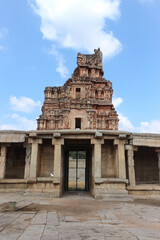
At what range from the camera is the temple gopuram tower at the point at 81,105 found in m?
19.0

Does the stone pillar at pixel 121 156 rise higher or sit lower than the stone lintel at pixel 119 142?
lower

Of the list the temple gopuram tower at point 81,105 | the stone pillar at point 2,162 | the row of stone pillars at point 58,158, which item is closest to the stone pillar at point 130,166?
the row of stone pillars at point 58,158

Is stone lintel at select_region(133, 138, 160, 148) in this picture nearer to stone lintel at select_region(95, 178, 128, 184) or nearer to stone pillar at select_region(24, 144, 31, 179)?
stone lintel at select_region(95, 178, 128, 184)

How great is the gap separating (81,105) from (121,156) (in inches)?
428

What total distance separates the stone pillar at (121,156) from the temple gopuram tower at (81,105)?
29.3ft

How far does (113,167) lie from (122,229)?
6.24 meters

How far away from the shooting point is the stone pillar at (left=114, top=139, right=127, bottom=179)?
926 cm

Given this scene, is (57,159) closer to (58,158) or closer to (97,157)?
(58,158)

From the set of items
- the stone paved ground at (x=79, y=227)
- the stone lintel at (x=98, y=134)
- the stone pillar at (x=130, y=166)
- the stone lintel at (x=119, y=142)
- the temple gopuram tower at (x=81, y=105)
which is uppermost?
the temple gopuram tower at (x=81, y=105)

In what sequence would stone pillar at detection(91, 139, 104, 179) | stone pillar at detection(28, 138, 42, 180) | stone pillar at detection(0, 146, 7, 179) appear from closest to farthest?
stone pillar at detection(91, 139, 104, 179) → stone pillar at detection(28, 138, 42, 180) → stone pillar at detection(0, 146, 7, 179)

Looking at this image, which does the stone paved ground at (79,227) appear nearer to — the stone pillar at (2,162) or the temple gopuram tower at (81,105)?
the stone pillar at (2,162)

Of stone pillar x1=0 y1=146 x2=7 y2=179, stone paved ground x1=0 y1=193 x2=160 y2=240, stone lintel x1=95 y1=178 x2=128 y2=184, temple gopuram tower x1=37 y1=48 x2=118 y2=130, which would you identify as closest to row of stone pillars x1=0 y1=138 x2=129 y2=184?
stone pillar x1=0 y1=146 x2=7 y2=179

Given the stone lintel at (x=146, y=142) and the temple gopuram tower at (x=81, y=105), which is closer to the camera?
the stone lintel at (x=146, y=142)

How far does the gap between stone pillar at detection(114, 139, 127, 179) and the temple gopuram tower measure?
8.94 metres
